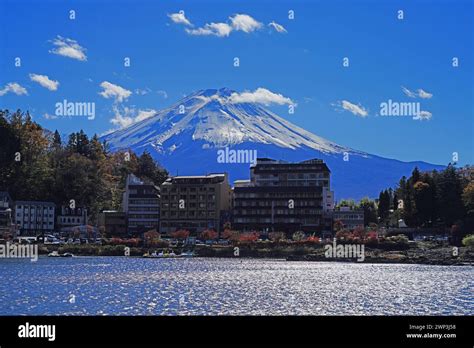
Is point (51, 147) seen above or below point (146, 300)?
above

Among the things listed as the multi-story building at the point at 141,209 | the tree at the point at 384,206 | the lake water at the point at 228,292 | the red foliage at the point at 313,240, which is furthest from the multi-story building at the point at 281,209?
the lake water at the point at 228,292

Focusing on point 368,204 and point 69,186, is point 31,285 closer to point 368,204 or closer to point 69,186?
point 69,186

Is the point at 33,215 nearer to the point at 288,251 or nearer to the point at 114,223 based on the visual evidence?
the point at 114,223

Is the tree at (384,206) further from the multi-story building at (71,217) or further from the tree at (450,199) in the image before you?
the multi-story building at (71,217)

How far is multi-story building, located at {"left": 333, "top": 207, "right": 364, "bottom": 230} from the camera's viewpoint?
254 feet

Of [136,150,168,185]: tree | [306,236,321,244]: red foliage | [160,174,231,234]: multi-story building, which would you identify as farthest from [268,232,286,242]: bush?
[136,150,168,185]: tree

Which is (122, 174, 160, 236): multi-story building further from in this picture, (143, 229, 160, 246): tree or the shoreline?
the shoreline

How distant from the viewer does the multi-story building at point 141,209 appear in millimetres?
78312

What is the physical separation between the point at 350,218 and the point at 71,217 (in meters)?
31.4

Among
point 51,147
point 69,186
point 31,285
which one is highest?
point 51,147

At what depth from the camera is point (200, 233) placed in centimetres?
7544
